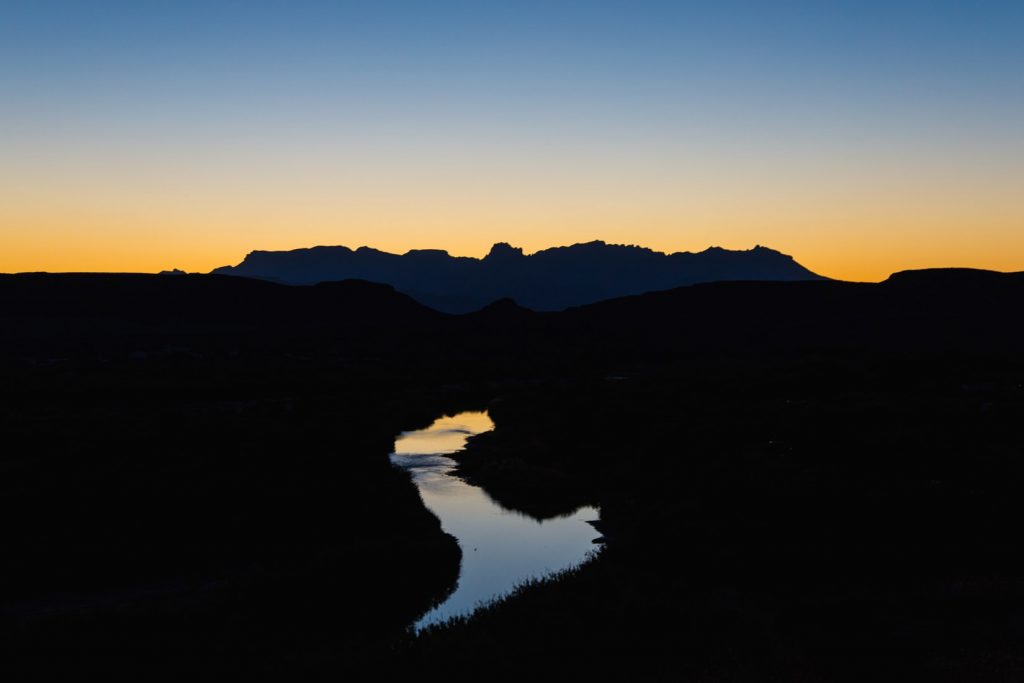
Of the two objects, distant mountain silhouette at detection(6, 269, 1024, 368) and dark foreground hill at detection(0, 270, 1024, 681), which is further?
distant mountain silhouette at detection(6, 269, 1024, 368)

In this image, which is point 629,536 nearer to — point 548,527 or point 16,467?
point 548,527

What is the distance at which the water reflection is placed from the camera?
24.0 metres

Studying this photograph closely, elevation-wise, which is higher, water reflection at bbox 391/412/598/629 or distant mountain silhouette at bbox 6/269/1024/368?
distant mountain silhouette at bbox 6/269/1024/368

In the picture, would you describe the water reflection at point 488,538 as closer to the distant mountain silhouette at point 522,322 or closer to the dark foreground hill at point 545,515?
the dark foreground hill at point 545,515

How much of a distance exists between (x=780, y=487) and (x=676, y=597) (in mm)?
12775

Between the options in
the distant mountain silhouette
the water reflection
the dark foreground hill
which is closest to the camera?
the dark foreground hill

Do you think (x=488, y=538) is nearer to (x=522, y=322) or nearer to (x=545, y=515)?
(x=545, y=515)

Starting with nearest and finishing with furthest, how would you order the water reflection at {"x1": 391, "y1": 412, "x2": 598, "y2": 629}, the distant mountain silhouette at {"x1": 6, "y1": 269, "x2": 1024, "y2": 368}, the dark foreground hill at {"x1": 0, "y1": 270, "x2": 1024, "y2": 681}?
the dark foreground hill at {"x1": 0, "y1": 270, "x2": 1024, "y2": 681}
the water reflection at {"x1": 391, "y1": 412, "x2": 598, "y2": 629}
the distant mountain silhouette at {"x1": 6, "y1": 269, "x2": 1024, "y2": 368}

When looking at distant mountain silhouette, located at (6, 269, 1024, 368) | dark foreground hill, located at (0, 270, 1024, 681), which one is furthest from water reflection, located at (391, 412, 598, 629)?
distant mountain silhouette, located at (6, 269, 1024, 368)

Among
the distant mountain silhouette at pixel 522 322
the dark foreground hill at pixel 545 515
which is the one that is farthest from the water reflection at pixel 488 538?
the distant mountain silhouette at pixel 522 322

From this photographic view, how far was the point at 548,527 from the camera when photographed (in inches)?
1247

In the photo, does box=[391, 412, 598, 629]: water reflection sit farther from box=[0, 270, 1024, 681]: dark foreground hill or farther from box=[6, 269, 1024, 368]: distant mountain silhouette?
box=[6, 269, 1024, 368]: distant mountain silhouette

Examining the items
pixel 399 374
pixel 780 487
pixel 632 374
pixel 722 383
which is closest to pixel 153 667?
pixel 780 487

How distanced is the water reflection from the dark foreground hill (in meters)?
0.89
